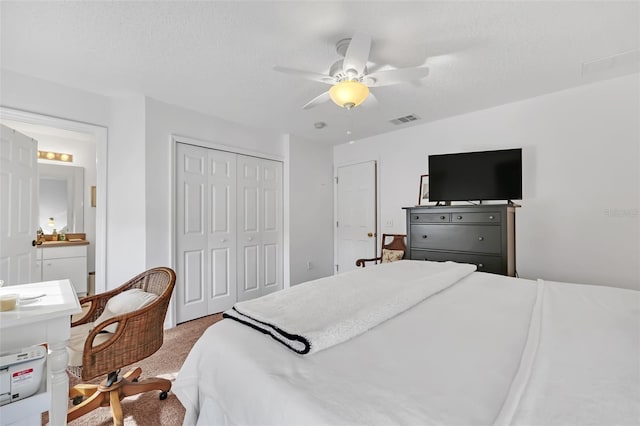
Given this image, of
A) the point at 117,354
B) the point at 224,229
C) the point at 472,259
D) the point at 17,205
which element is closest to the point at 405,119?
the point at 472,259

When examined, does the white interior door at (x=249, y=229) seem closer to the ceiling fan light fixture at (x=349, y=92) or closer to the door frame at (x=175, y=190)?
the door frame at (x=175, y=190)

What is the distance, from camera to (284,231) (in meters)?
4.19

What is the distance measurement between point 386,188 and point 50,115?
383 centimetres

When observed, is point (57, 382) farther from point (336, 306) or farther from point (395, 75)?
point (395, 75)

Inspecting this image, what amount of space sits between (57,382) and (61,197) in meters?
4.14

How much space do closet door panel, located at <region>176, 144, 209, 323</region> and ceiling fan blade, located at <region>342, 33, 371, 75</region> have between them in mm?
2187

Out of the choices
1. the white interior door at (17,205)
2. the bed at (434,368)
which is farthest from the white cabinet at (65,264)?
the bed at (434,368)

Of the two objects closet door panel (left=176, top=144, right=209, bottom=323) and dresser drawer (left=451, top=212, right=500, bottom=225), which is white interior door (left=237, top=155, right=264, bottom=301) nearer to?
closet door panel (left=176, top=144, right=209, bottom=323)

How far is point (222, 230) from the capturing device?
→ 11.5 feet

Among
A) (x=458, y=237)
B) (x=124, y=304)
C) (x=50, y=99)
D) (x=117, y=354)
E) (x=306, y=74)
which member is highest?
(x=50, y=99)

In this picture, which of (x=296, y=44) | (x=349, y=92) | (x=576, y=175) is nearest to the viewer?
(x=349, y=92)

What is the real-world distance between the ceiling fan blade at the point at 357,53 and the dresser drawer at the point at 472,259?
6.58 feet

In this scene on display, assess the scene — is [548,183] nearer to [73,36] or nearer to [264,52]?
[264,52]

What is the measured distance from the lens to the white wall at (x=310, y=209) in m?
4.22
